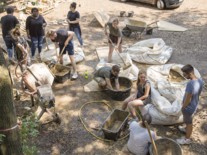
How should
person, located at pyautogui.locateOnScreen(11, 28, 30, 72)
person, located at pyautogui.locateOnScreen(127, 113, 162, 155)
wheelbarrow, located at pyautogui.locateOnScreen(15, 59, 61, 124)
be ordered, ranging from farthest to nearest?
person, located at pyautogui.locateOnScreen(11, 28, 30, 72) < wheelbarrow, located at pyautogui.locateOnScreen(15, 59, 61, 124) < person, located at pyautogui.locateOnScreen(127, 113, 162, 155)

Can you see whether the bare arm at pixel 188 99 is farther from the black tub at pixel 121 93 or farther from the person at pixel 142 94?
the black tub at pixel 121 93

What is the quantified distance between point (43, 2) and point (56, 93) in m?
8.90

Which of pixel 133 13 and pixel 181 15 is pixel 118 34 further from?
pixel 181 15

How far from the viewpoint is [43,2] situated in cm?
1215

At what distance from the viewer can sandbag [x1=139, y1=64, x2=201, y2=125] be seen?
404cm

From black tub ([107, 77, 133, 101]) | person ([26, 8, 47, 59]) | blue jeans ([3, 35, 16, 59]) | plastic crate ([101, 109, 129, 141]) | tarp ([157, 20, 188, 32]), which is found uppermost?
person ([26, 8, 47, 59])

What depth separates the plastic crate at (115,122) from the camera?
380 cm

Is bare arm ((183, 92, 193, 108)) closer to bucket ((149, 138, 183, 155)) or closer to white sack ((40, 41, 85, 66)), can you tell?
bucket ((149, 138, 183, 155))

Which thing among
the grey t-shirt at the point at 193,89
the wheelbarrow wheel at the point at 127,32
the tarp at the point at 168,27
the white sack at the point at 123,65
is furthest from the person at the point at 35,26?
the tarp at the point at 168,27

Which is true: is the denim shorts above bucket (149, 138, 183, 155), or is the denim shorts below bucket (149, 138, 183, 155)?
above

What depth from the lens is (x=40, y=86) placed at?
399cm

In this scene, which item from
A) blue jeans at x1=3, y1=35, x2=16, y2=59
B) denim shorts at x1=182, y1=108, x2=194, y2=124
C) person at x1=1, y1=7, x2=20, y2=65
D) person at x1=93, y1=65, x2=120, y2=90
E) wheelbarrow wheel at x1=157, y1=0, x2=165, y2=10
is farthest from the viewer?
wheelbarrow wheel at x1=157, y1=0, x2=165, y2=10

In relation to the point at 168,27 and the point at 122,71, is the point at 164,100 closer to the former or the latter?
the point at 122,71

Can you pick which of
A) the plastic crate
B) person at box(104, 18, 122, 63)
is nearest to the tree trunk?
the plastic crate
